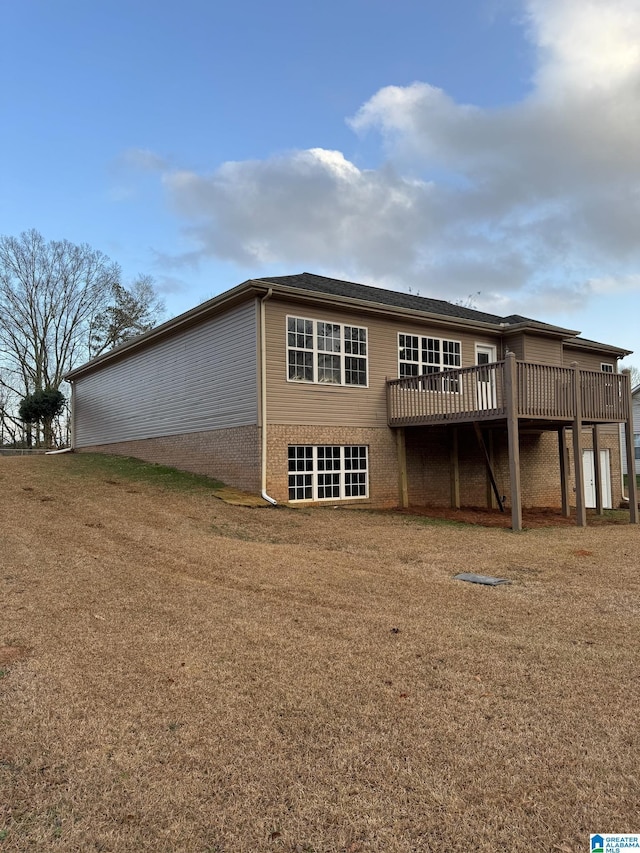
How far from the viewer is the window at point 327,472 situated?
13.5m

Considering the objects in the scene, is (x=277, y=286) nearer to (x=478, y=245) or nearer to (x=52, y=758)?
(x=52, y=758)

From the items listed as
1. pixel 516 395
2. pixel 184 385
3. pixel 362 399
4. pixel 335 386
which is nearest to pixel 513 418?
pixel 516 395

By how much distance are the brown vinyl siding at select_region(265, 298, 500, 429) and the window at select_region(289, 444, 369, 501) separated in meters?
0.68

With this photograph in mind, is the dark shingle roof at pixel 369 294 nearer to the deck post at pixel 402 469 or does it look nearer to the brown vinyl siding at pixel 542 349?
the brown vinyl siding at pixel 542 349

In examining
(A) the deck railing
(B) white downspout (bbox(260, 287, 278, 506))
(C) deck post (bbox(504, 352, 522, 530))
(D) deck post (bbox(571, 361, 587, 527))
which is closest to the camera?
(C) deck post (bbox(504, 352, 522, 530))

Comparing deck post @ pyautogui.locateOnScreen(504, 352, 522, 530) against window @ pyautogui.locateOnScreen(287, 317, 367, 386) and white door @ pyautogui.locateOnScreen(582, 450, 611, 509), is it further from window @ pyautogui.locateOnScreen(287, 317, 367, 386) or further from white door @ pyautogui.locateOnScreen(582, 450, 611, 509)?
white door @ pyautogui.locateOnScreen(582, 450, 611, 509)

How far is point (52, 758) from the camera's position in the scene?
294cm

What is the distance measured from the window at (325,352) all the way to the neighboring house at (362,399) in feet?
0.12

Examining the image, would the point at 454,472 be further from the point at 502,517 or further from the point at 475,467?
the point at 502,517

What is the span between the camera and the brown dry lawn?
241 cm

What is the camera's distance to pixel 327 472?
45.7 feet

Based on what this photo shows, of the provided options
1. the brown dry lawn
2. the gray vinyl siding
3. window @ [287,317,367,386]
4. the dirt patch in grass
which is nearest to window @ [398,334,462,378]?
window @ [287,317,367,386]

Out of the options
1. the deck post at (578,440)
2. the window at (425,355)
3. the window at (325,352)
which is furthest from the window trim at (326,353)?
the deck post at (578,440)

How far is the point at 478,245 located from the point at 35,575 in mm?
27334
